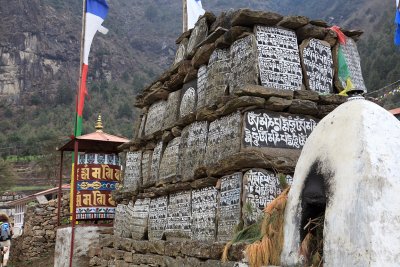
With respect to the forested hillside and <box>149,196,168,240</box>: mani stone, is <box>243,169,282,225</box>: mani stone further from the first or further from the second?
the forested hillside

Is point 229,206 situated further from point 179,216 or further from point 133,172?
point 133,172

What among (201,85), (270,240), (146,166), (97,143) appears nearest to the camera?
(270,240)

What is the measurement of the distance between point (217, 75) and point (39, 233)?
9.49 m

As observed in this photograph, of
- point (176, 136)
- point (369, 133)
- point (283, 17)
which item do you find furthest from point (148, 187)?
point (369, 133)

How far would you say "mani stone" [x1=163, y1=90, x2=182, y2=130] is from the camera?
280 inches

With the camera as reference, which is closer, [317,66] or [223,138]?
[223,138]

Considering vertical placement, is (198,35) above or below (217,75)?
above

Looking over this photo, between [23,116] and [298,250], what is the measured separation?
199 feet

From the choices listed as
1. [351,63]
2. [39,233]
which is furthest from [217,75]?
[39,233]

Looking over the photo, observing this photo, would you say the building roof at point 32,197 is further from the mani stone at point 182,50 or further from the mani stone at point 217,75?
the mani stone at point 217,75

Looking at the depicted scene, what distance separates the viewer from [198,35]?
6750 millimetres

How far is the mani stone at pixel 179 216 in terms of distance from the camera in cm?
593

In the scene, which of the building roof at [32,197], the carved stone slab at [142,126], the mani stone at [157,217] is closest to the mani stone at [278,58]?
the mani stone at [157,217]

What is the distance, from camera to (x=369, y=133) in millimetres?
2885
